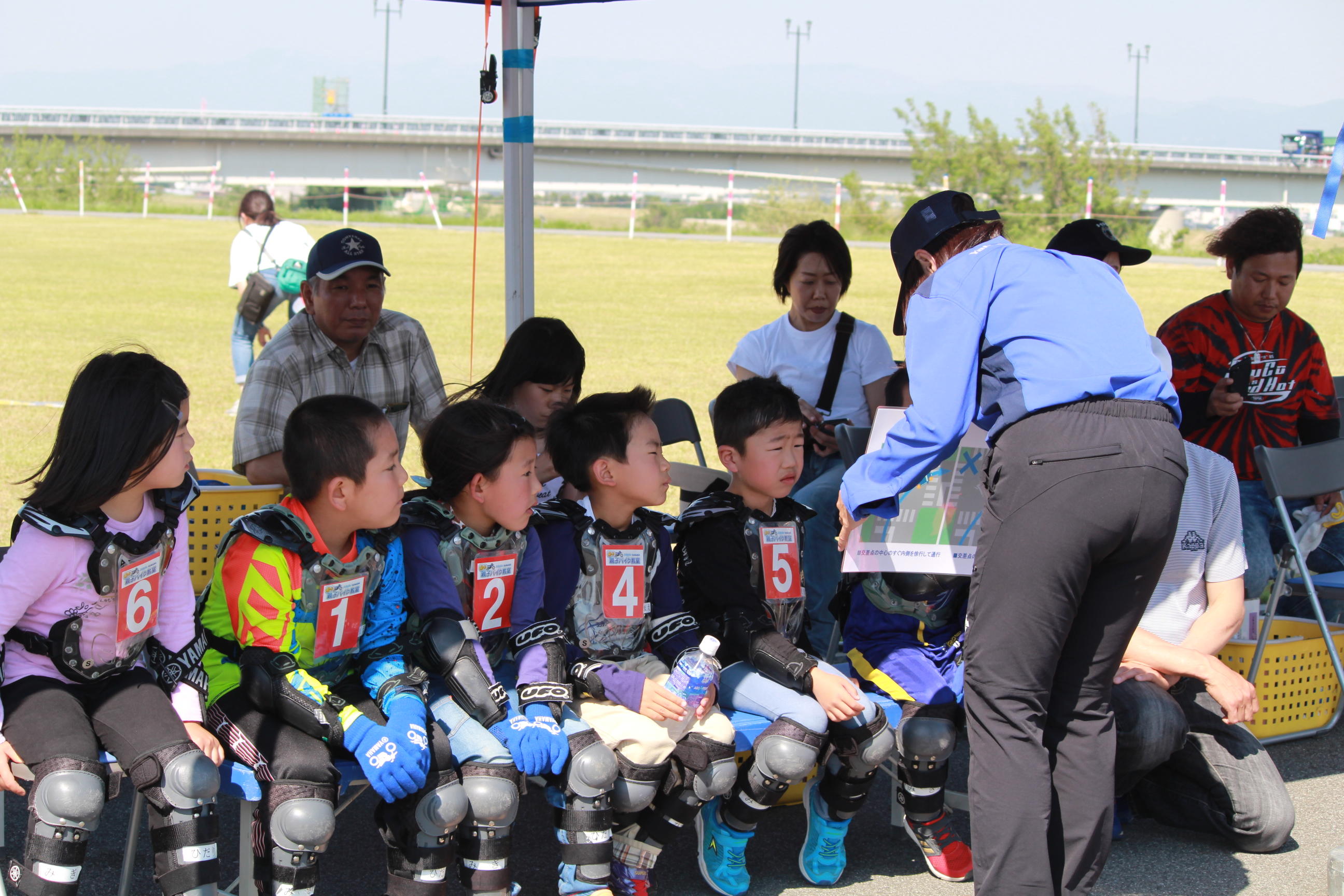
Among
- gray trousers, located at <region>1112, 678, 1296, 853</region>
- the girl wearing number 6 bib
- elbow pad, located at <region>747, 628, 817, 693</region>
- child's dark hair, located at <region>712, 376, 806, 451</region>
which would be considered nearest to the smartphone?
gray trousers, located at <region>1112, 678, 1296, 853</region>

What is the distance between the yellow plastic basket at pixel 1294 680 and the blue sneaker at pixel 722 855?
1895mm

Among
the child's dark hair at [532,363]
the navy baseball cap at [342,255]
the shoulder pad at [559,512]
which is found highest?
the navy baseball cap at [342,255]

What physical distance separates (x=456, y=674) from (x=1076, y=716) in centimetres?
149

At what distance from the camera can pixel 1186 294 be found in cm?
2025

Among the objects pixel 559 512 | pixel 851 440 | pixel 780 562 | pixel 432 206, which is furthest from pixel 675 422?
pixel 432 206

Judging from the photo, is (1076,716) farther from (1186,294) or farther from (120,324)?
(1186,294)

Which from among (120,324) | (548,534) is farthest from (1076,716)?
(120,324)

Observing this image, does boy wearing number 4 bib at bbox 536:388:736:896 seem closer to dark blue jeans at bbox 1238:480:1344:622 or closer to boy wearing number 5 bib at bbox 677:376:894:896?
boy wearing number 5 bib at bbox 677:376:894:896

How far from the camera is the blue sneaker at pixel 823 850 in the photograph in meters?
3.25

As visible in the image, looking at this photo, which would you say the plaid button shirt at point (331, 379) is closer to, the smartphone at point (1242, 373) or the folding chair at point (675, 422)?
the folding chair at point (675, 422)

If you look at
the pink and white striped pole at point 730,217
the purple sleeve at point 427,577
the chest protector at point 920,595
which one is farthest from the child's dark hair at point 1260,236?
the pink and white striped pole at point 730,217

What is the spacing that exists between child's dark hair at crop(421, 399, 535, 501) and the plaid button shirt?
71 centimetres

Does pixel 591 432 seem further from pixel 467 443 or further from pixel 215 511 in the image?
pixel 215 511

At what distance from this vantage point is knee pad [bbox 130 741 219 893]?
2.50m
